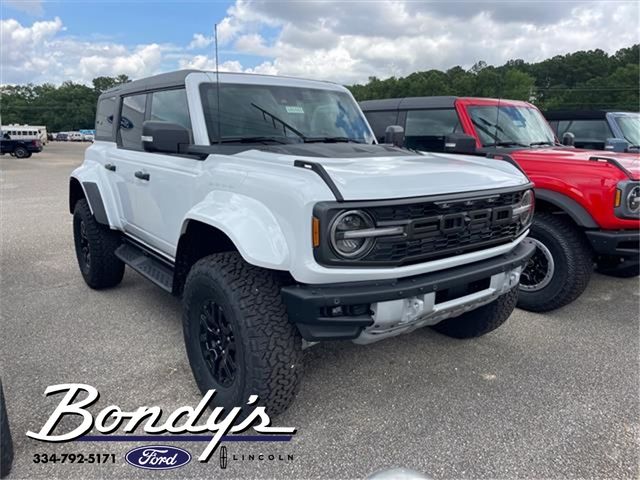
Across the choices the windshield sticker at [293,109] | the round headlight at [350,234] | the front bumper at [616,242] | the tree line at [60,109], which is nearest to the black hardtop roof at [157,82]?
the windshield sticker at [293,109]

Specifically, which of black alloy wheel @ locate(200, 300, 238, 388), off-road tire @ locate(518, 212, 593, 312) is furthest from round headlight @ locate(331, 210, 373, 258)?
off-road tire @ locate(518, 212, 593, 312)

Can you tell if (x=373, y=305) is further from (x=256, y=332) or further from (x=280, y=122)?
(x=280, y=122)

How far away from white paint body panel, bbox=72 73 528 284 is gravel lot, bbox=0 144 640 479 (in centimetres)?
87

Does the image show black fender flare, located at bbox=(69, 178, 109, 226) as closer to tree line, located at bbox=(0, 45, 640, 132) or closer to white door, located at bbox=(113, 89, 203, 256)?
white door, located at bbox=(113, 89, 203, 256)

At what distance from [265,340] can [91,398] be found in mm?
1228

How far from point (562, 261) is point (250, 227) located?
9.65ft

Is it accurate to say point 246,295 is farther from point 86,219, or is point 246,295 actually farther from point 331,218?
point 86,219

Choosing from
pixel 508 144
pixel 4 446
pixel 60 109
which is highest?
pixel 60 109

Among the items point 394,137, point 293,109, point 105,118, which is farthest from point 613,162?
point 105,118

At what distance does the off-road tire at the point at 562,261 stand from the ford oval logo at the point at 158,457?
320 centimetres

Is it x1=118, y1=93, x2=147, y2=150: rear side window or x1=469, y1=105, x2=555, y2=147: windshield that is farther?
x1=469, y1=105, x2=555, y2=147: windshield

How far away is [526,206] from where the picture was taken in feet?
9.73

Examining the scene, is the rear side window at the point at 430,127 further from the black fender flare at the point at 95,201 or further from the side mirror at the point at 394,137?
the black fender flare at the point at 95,201

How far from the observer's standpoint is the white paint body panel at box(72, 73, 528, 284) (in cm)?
213
